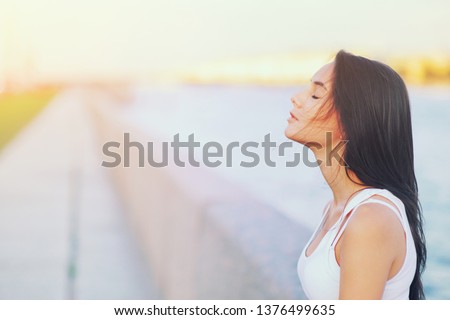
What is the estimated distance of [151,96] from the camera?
→ 11312cm

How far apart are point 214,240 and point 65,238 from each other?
4759mm

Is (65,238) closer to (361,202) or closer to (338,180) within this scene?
(338,180)

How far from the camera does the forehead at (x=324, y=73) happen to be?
225 cm

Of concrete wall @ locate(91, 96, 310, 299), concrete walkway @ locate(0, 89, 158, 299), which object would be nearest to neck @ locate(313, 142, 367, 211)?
concrete wall @ locate(91, 96, 310, 299)

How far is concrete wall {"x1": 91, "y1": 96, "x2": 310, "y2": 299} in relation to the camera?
3.44 meters

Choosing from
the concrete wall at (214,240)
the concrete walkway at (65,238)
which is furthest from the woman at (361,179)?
the concrete walkway at (65,238)

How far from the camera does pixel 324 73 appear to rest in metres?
2.27

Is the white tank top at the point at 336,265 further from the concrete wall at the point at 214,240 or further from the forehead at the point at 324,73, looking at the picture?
the concrete wall at the point at 214,240

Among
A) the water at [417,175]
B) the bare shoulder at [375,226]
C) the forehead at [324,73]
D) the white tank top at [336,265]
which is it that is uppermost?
the forehead at [324,73]

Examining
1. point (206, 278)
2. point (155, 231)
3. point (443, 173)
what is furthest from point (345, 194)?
point (443, 173)

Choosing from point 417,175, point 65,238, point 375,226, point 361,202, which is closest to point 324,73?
point 361,202

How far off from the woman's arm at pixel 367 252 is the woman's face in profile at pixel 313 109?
0.36 m
